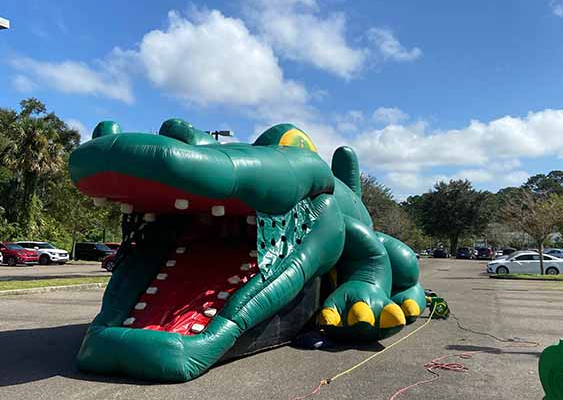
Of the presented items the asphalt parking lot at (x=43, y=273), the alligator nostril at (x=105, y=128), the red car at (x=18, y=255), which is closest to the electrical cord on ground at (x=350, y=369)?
the alligator nostril at (x=105, y=128)

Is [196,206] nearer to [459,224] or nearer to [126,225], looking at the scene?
[126,225]

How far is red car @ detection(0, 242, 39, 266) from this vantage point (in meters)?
26.5

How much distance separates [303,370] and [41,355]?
314 cm

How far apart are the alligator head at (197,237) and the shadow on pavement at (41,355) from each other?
321 mm

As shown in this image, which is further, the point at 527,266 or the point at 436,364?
the point at 527,266

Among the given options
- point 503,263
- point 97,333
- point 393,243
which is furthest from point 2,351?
point 503,263

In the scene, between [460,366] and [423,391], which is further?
[460,366]

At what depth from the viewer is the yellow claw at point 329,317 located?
6.58 m

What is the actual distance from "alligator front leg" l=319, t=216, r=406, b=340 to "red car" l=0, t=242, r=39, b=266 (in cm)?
2350

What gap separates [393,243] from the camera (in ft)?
30.1

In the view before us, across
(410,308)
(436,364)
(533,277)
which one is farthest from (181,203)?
(533,277)

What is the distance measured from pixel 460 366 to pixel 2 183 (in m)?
35.0

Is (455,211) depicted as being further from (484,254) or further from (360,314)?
(360,314)

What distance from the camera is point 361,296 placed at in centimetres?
678
